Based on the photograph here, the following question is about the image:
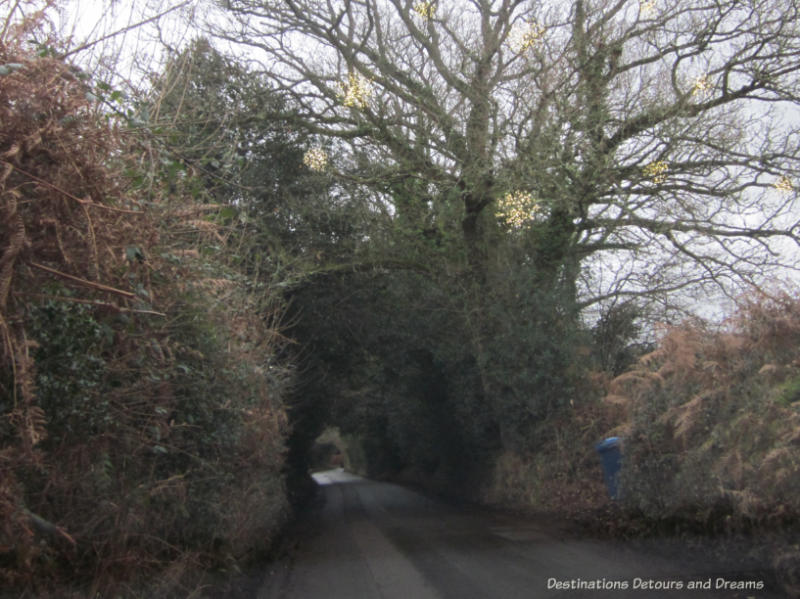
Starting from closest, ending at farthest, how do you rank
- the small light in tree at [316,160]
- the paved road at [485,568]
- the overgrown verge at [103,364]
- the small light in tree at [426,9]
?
the overgrown verge at [103,364], the paved road at [485,568], the small light in tree at [426,9], the small light in tree at [316,160]

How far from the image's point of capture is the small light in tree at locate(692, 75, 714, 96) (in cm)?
1397

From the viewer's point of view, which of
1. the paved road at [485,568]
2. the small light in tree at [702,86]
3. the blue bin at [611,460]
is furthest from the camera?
the small light in tree at [702,86]

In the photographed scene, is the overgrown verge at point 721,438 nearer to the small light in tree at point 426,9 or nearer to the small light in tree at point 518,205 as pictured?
the small light in tree at point 518,205

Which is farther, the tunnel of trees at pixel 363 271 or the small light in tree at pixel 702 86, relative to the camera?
the small light in tree at pixel 702 86

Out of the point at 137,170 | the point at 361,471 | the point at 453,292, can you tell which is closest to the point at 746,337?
the point at 137,170

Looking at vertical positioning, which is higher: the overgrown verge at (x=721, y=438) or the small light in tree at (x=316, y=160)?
the small light in tree at (x=316, y=160)

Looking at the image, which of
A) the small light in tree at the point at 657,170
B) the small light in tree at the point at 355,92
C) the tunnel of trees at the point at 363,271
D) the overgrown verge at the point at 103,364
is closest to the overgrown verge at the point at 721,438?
the tunnel of trees at the point at 363,271

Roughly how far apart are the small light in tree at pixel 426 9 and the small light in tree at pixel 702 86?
570cm

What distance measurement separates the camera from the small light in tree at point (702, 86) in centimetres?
1397

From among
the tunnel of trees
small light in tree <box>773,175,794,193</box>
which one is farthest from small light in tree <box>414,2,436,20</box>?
small light in tree <box>773,175,794,193</box>

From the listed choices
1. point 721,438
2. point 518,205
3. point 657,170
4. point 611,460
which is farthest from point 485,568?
point 657,170

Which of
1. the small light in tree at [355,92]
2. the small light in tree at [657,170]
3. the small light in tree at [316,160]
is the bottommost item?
the small light in tree at [657,170]

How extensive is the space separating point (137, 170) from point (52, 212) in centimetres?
176

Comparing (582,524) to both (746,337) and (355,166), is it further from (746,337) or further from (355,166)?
(355,166)
